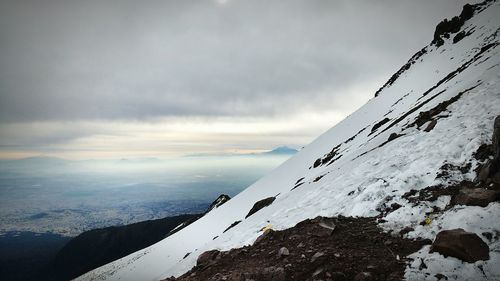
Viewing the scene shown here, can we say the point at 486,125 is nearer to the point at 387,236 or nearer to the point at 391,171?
the point at 391,171

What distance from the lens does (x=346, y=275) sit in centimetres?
590

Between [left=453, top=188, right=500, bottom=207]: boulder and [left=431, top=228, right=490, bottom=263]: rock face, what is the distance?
1.17 m

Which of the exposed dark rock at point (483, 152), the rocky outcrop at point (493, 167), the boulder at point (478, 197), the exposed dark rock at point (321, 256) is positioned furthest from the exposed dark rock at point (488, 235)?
the exposed dark rock at point (483, 152)

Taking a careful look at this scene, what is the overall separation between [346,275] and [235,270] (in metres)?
3.72

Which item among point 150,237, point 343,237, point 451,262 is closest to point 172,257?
point 343,237

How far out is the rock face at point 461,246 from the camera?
494 cm

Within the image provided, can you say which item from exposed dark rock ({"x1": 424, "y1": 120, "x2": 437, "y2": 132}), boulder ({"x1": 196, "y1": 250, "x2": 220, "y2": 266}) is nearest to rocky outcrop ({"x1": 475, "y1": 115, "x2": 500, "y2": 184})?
exposed dark rock ({"x1": 424, "y1": 120, "x2": 437, "y2": 132})

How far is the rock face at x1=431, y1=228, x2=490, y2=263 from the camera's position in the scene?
4940mm

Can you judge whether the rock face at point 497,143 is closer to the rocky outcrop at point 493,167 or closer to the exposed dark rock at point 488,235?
the rocky outcrop at point 493,167

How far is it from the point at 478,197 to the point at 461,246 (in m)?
1.87

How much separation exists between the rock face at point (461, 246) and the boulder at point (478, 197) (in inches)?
46.2

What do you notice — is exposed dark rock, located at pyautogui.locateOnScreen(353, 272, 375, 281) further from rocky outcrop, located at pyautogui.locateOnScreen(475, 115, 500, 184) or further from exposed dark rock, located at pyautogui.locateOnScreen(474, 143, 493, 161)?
exposed dark rock, located at pyautogui.locateOnScreen(474, 143, 493, 161)

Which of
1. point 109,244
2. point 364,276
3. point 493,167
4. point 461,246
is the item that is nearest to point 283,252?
point 364,276

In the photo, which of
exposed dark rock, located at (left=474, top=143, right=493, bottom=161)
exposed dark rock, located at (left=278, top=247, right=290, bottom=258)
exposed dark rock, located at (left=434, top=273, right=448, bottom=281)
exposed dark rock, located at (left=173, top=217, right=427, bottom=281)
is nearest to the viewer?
exposed dark rock, located at (left=434, top=273, right=448, bottom=281)
